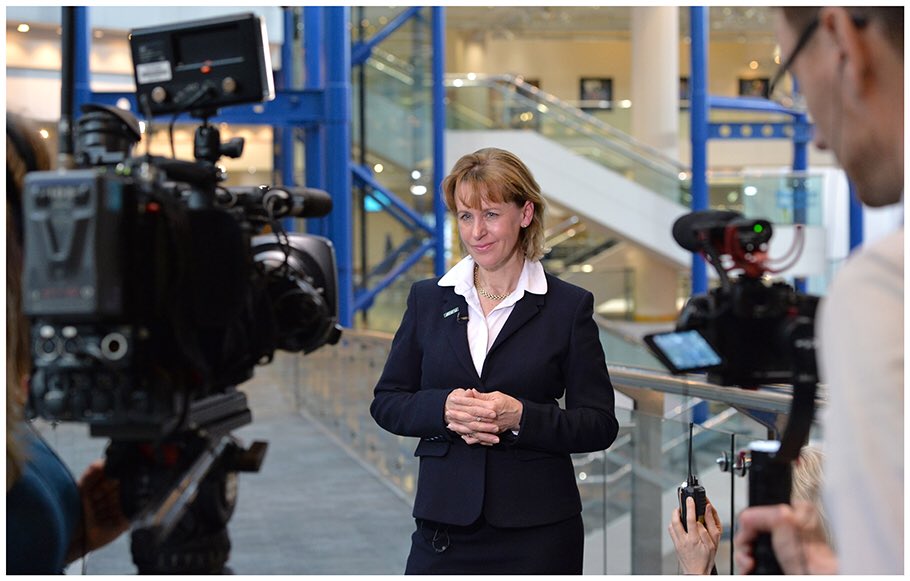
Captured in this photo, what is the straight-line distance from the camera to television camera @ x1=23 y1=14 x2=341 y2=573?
1196 mm

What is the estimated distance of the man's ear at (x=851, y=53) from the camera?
974 millimetres

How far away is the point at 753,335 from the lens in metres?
1.26

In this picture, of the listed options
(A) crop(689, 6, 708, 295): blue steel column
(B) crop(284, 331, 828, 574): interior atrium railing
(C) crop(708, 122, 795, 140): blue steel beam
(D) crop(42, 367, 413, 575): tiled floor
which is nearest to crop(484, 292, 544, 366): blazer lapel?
(D) crop(42, 367, 413, 575): tiled floor

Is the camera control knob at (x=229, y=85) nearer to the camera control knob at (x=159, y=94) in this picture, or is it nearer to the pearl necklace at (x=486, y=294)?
the camera control knob at (x=159, y=94)

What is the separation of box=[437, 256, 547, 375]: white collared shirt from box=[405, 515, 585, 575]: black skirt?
1.12 feet

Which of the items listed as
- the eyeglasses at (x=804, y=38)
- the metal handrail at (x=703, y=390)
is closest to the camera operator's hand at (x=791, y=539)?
the eyeglasses at (x=804, y=38)

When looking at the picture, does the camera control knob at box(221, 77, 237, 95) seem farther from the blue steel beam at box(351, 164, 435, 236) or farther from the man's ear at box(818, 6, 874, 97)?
the blue steel beam at box(351, 164, 435, 236)

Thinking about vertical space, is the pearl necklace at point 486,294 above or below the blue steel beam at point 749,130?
below

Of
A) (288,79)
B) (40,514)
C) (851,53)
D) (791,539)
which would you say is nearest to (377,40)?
(288,79)

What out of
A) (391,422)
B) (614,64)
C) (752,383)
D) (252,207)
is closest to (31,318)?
(252,207)

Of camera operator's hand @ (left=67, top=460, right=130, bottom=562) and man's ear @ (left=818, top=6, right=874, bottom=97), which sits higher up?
man's ear @ (left=818, top=6, right=874, bottom=97)

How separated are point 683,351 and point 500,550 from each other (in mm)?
1259

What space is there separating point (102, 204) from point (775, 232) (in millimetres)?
732

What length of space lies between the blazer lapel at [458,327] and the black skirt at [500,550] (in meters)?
0.33
